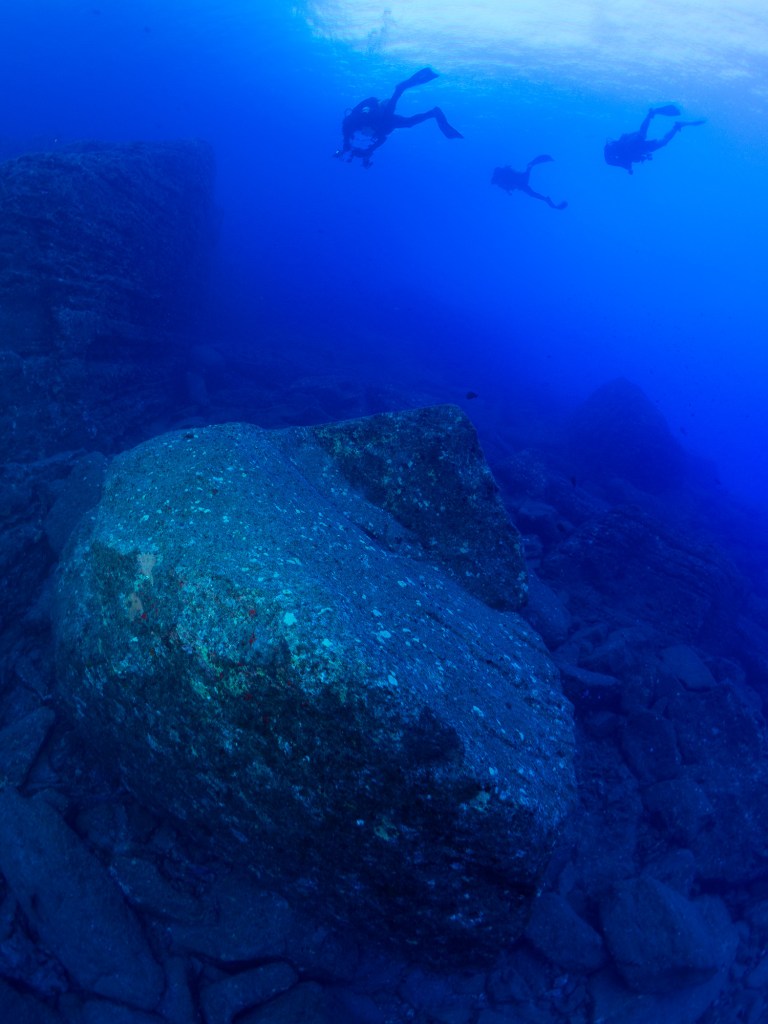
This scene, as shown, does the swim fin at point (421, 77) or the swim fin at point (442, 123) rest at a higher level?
the swim fin at point (421, 77)

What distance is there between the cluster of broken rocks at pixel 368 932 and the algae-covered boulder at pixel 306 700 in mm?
707

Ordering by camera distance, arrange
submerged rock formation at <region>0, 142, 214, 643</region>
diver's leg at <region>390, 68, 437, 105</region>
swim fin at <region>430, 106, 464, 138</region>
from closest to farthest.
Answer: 1. submerged rock formation at <region>0, 142, 214, 643</region>
2. swim fin at <region>430, 106, 464, 138</region>
3. diver's leg at <region>390, 68, 437, 105</region>

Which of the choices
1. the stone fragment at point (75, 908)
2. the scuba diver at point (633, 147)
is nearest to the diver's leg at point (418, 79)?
the scuba diver at point (633, 147)

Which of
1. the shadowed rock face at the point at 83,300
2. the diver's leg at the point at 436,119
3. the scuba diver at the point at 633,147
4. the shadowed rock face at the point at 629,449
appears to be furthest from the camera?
the scuba diver at the point at 633,147

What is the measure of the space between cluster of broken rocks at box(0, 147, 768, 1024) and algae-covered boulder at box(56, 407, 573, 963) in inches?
27.8

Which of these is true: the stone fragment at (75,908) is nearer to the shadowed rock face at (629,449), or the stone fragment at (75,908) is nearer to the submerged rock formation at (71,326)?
the submerged rock formation at (71,326)

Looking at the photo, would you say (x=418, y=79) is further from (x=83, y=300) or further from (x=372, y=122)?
(x=83, y=300)

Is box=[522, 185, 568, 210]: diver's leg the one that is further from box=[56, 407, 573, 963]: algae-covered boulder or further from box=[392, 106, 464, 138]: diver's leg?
box=[56, 407, 573, 963]: algae-covered boulder

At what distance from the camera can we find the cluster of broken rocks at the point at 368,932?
4.00 meters

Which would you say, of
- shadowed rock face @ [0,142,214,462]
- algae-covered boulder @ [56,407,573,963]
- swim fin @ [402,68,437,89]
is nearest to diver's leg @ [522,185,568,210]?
swim fin @ [402,68,437,89]

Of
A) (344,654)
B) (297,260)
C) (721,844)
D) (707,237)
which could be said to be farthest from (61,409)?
(707,237)

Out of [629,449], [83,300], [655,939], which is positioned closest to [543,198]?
[629,449]

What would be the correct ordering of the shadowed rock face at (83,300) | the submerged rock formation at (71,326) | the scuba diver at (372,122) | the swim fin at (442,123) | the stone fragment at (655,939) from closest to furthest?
the stone fragment at (655,939) < the submerged rock formation at (71,326) < the shadowed rock face at (83,300) < the swim fin at (442,123) < the scuba diver at (372,122)

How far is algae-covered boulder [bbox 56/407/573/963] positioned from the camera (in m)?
2.93
